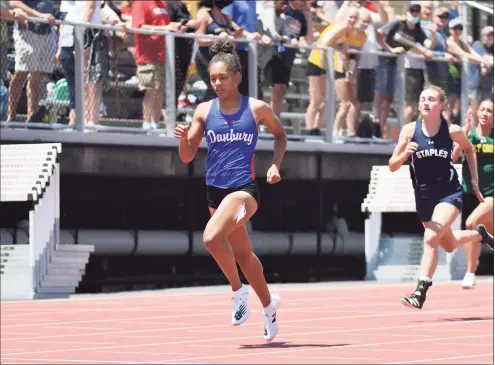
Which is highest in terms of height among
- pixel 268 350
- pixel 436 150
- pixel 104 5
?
pixel 104 5

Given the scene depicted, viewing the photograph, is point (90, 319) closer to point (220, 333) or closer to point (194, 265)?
point (220, 333)

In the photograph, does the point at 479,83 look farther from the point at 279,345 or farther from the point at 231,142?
the point at 231,142

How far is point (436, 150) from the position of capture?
14227 millimetres

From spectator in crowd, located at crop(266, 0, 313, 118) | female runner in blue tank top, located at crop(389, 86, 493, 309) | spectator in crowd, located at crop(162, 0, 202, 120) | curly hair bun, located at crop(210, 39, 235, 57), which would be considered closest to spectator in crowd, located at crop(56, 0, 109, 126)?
spectator in crowd, located at crop(162, 0, 202, 120)

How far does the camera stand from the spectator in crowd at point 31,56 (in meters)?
17.5

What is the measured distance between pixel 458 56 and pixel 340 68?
2.47m

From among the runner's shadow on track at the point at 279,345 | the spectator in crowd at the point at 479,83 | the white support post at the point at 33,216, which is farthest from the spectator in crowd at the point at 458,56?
the runner's shadow on track at the point at 279,345

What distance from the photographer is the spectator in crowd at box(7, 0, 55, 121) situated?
17.5 meters

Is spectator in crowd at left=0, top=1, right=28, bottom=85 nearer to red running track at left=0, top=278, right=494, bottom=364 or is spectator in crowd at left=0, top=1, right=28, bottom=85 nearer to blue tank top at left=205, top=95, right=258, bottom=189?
red running track at left=0, top=278, right=494, bottom=364

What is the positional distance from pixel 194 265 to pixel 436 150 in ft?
22.3

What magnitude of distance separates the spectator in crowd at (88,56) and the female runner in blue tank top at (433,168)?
506 centimetres

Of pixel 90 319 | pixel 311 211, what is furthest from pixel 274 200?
pixel 90 319

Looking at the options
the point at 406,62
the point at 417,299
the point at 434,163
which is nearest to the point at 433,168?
the point at 434,163

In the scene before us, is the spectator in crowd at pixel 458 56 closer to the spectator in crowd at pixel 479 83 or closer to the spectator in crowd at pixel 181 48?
the spectator in crowd at pixel 479 83
